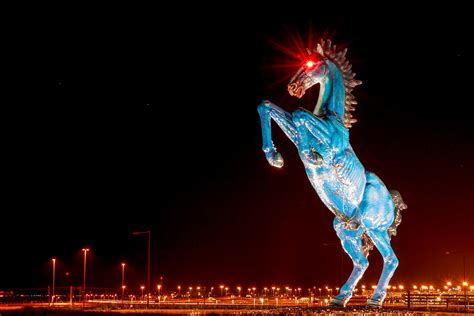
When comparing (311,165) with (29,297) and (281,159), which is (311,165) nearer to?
(281,159)

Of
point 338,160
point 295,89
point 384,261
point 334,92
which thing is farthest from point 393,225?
point 295,89

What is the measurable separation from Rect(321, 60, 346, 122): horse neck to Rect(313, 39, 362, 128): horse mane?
6.0 inches

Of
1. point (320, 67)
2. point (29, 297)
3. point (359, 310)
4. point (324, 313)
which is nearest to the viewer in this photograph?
point (324, 313)

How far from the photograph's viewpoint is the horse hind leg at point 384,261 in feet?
45.3

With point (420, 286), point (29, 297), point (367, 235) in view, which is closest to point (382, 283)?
point (367, 235)

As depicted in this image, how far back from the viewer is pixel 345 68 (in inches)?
545

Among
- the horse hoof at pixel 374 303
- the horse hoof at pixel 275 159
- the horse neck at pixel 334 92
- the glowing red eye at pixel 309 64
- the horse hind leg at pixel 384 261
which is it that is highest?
the glowing red eye at pixel 309 64

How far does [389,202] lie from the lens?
14125 mm

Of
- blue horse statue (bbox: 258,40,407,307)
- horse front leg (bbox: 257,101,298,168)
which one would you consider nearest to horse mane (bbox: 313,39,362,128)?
blue horse statue (bbox: 258,40,407,307)

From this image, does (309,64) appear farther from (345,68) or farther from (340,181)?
(340,181)

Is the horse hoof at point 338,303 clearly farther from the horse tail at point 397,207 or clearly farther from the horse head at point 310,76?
the horse head at point 310,76

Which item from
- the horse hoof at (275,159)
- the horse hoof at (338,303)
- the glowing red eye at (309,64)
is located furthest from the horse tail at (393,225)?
the glowing red eye at (309,64)

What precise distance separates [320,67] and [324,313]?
4.93 metres

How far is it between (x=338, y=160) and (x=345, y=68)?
7.29 ft
